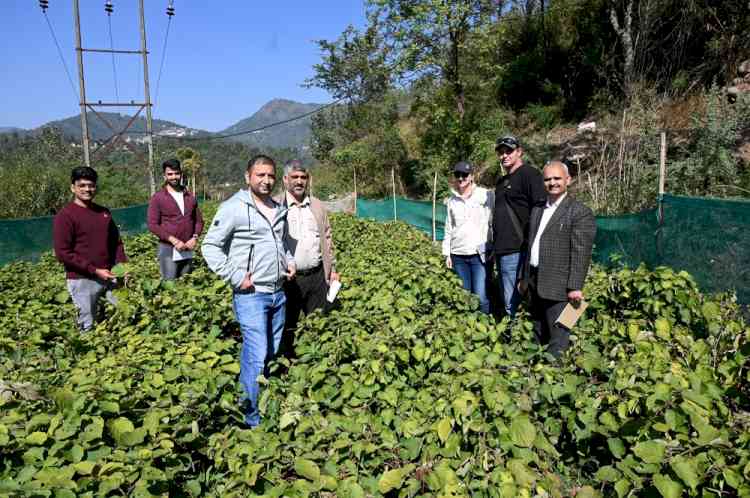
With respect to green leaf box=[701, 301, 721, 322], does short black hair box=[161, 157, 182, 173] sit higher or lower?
higher

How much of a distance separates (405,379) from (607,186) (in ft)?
23.8

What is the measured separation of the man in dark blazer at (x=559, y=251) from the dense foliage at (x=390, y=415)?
0.23m

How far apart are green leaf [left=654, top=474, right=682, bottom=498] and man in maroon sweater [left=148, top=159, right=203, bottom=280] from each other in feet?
14.7

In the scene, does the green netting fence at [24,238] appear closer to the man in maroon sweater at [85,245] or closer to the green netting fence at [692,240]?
the man in maroon sweater at [85,245]

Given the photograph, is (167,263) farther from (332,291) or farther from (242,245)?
(242,245)

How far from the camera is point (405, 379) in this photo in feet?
8.05

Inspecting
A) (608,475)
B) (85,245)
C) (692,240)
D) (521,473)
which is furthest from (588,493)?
(85,245)

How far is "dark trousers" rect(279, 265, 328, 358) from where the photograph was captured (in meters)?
3.57

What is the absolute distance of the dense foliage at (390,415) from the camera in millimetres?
1541

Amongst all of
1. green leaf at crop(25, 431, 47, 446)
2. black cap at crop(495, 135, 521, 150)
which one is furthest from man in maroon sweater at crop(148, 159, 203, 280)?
green leaf at crop(25, 431, 47, 446)

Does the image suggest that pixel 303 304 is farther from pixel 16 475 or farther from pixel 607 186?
pixel 607 186

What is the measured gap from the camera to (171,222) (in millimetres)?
5016

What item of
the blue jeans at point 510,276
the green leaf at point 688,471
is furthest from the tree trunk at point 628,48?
the green leaf at point 688,471

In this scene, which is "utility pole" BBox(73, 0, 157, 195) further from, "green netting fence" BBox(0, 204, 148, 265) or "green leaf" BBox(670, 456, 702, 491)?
"green leaf" BBox(670, 456, 702, 491)
